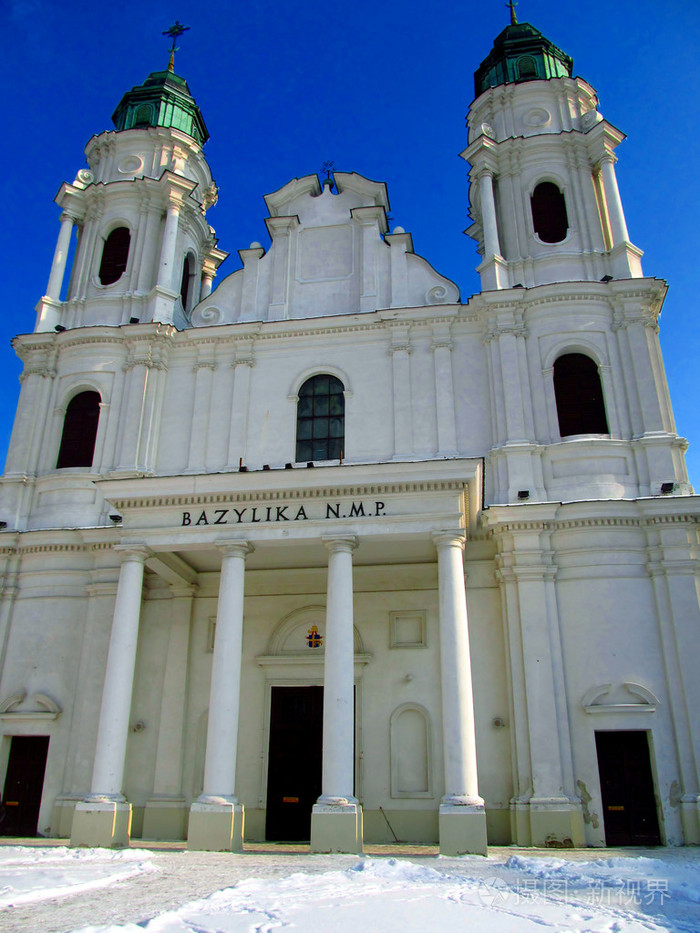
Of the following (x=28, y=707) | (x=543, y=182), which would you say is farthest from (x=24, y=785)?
(x=543, y=182)

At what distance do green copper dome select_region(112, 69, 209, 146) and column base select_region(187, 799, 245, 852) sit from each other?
71.3 feet

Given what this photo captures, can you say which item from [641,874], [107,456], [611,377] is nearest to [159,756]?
[107,456]

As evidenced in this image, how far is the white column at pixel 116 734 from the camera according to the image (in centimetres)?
1397

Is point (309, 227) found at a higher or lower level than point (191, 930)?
higher

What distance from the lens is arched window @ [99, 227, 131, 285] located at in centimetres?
2409

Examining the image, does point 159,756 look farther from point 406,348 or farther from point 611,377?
point 611,377

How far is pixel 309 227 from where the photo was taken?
22.9 meters

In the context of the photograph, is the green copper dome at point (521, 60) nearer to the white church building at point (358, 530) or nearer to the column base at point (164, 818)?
the white church building at point (358, 530)

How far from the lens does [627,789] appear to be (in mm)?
15516

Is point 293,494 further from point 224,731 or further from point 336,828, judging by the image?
point 336,828

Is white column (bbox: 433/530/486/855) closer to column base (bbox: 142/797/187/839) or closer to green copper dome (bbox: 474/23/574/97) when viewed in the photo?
column base (bbox: 142/797/187/839)

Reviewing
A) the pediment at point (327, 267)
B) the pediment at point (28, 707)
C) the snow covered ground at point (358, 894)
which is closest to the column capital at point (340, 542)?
the snow covered ground at point (358, 894)

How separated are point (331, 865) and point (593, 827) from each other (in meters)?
6.53

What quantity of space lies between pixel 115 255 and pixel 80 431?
6386 mm
